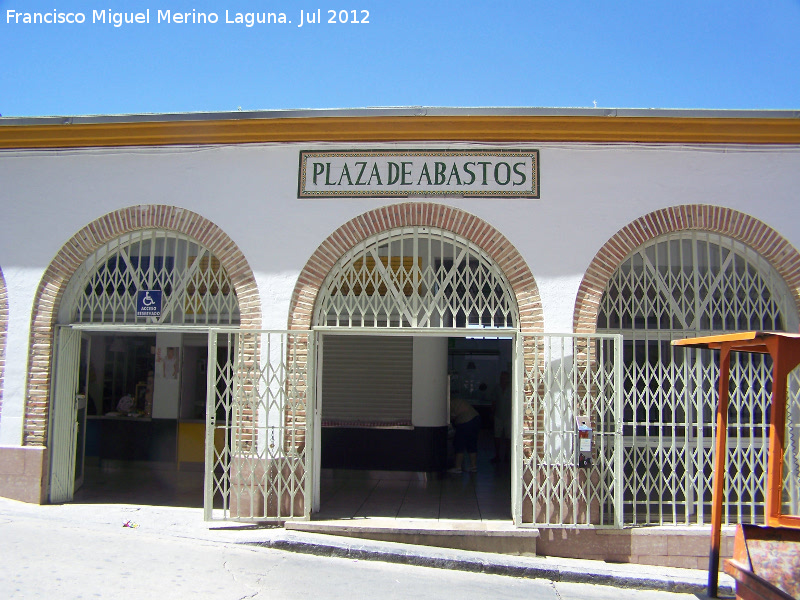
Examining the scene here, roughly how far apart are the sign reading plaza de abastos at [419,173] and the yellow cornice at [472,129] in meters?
0.18

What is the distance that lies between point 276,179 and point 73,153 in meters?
2.59

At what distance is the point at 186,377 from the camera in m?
11.0

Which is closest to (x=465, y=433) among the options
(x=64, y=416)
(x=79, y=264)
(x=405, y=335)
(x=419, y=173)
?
(x=405, y=335)

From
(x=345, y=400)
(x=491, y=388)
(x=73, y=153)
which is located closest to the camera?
(x=73, y=153)

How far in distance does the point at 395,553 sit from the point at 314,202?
152 inches

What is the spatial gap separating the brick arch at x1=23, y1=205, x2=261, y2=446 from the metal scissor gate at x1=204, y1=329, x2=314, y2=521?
2.39 feet

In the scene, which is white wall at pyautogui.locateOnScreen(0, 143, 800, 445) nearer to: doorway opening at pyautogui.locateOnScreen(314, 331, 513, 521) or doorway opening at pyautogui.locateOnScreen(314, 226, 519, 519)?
doorway opening at pyautogui.locateOnScreen(314, 226, 519, 519)

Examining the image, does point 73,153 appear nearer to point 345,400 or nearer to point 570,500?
point 345,400

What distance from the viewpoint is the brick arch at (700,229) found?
23.7 feet

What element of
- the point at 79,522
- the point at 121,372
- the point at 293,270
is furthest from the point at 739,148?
the point at 121,372

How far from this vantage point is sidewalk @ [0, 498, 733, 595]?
6.34 metres

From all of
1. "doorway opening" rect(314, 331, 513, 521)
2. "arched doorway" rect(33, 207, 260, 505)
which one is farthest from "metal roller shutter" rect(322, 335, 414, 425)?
"arched doorway" rect(33, 207, 260, 505)

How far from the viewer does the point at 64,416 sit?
8039mm

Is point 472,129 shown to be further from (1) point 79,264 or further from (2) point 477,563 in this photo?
(1) point 79,264
